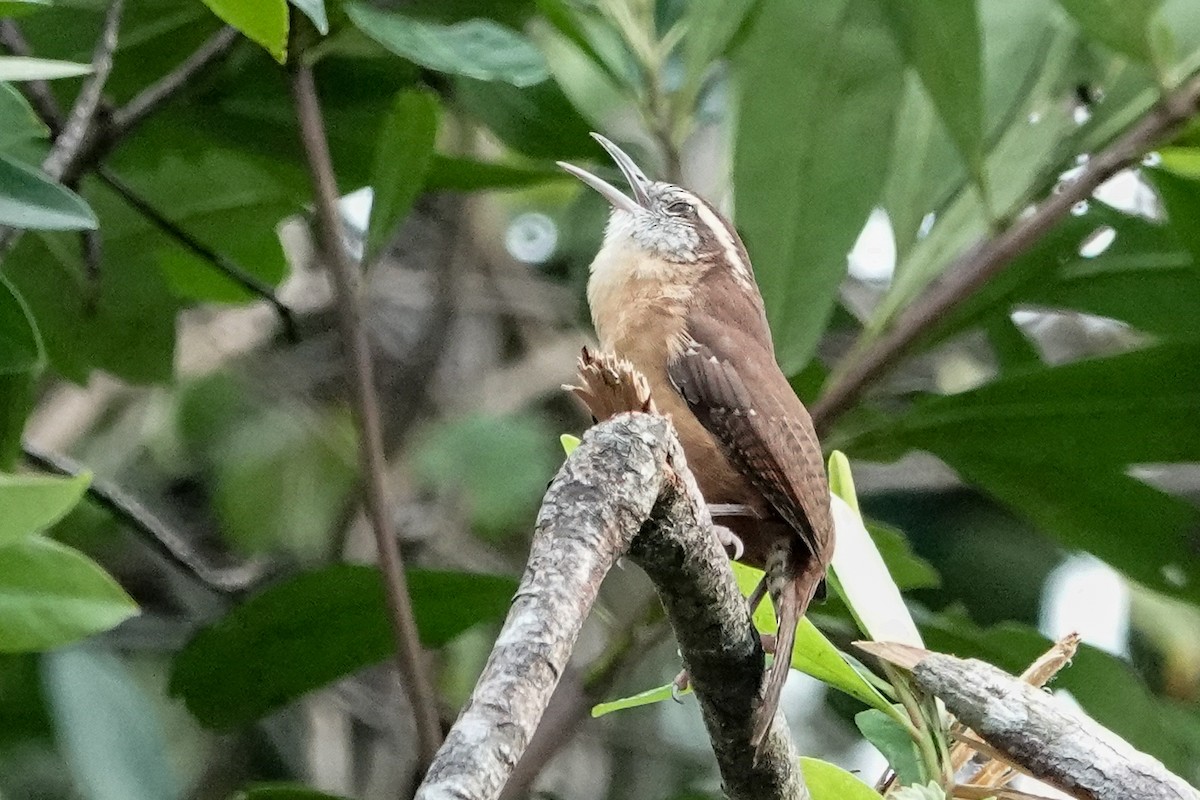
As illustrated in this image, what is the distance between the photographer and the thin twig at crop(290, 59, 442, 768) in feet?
5.64

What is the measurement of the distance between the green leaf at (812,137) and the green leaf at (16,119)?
978 mm

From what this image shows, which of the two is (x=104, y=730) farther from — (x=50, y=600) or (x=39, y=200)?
(x=39, y=200)

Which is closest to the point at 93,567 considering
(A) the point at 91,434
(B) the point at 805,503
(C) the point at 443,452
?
(B) the point at 805,503

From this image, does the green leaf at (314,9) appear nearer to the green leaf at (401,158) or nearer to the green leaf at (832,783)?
the green leaf at (401,158)

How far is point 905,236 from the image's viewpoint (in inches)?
84.2

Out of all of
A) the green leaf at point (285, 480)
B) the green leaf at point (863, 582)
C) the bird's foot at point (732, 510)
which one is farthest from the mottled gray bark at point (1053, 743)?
the green leaf at point (285, 480)

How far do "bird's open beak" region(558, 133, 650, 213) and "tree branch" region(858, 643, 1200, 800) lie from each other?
108 cm

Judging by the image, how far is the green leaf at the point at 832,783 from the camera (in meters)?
1.04

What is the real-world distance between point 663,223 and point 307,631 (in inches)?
30.1

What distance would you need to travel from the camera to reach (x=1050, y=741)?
1.01 metres

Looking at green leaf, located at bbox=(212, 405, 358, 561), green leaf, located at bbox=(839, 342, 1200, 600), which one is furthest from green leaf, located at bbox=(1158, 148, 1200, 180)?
green leaf, located at bbox=(212, 405, 358, 561)

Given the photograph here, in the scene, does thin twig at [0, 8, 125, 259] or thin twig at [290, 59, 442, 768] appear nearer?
thin twig at [0, 8, 125, 259]

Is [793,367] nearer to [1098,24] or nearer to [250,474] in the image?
[1098,24]

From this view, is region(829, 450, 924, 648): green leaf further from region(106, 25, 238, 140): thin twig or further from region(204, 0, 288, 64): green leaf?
region(106, 25, 238, 140): thin twig
